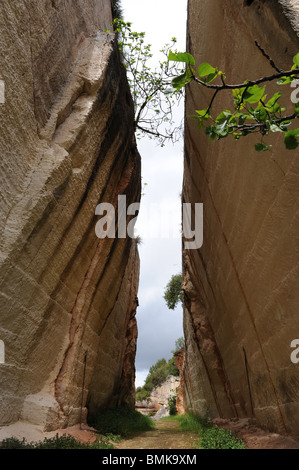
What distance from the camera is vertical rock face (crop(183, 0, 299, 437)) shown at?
A: 4.09 m

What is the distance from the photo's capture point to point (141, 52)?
12836mm

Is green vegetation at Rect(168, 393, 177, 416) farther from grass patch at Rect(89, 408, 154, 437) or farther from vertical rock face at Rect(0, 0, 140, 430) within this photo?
vertical rock face at Rect(0, 0, 140, 430)

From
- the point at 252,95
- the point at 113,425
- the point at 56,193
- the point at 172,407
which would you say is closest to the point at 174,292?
the point at 172,407

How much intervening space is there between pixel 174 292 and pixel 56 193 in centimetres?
2033

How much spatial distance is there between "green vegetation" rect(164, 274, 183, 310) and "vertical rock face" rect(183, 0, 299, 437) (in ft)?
48.1

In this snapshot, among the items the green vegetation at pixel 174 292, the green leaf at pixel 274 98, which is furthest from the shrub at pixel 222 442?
the green vegetation at pixel 174 292

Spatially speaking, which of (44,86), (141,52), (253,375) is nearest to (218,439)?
(253,375)

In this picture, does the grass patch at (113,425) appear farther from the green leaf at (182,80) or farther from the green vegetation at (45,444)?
the green leaf at (182,80)

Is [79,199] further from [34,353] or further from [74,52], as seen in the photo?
[74,52]

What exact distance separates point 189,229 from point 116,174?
3765 mm

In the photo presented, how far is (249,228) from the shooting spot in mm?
5461

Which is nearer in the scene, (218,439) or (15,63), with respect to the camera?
(15,63)

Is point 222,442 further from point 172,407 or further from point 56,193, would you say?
point 172,407

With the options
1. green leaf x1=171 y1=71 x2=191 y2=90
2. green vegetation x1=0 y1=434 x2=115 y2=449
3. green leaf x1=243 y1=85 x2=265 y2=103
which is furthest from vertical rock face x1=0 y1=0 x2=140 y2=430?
green leaf x1=243 y1=85 x2=265 y2=103
